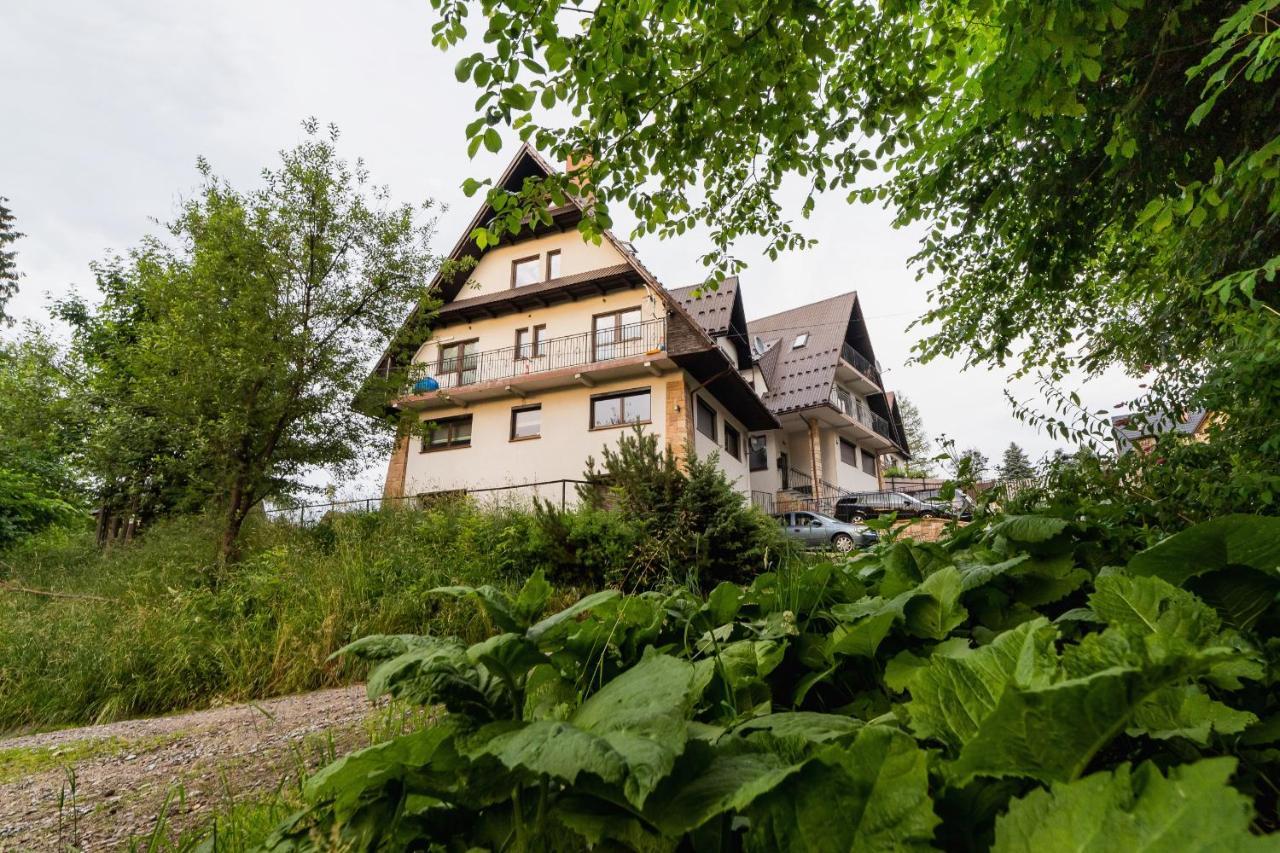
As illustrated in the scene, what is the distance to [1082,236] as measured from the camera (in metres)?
4.03

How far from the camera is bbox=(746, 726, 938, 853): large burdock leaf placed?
A: 504 millimetres

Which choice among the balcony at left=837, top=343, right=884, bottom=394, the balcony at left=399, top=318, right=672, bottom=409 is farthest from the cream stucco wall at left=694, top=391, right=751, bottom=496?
the balcony at left=837, top=343, right=884, bottom=394

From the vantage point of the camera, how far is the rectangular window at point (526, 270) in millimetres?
17725

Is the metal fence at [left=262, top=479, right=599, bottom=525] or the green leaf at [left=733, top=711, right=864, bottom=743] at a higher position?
the metal fence at [left=262, top=479, right=599, bottom=525]

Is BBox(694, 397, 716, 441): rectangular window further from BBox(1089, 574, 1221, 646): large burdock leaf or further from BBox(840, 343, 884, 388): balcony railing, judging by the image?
BBox(1089, 574, 1221, 646): large burdock leaf

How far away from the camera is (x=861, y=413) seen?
26047 mm

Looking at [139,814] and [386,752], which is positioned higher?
[386,752]

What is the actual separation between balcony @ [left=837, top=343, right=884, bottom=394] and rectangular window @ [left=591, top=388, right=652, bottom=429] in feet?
35.0

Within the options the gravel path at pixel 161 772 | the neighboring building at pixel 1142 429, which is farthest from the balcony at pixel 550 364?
the neighboring building at pixel 1142 429

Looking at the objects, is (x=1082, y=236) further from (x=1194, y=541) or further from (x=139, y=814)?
(x=139, y=814)

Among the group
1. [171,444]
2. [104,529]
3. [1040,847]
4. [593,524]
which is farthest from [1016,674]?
[104,529]

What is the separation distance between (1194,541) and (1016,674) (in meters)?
0.49

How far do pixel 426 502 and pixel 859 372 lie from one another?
18.3 metres

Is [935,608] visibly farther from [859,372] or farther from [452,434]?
[859,372]
